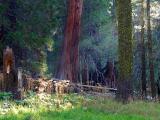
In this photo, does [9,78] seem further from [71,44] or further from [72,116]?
[71,44]

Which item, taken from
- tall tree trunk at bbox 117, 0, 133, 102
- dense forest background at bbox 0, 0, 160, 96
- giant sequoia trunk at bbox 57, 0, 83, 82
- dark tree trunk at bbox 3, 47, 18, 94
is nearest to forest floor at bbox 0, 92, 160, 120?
dark tree trunk at bbox 3, 47, 18, 94

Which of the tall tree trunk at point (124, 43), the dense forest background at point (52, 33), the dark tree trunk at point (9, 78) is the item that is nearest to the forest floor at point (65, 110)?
the dark tree trunk at point (9, 78)

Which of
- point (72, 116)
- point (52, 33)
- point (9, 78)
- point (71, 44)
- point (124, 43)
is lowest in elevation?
point (72, 116)

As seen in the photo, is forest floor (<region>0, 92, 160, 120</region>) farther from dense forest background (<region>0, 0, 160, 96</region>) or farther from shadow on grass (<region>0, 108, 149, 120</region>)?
dense forest background (<region>0, 0, 160, 96</region>)

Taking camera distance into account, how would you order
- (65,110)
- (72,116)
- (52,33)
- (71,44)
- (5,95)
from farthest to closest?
(52,33) → (71,44) → (5,95) → (65,110) → (72,116)

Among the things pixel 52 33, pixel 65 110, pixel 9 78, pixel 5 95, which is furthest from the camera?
pixel 52 33

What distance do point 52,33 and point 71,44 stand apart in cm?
339

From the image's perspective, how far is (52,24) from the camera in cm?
2227

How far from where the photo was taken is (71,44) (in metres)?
21.2

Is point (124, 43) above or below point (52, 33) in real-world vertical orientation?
below

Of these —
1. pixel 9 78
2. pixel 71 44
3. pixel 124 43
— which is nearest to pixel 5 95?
pixel 9 78

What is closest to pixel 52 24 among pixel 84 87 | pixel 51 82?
pixel 84 87

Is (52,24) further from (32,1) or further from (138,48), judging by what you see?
(138,48)

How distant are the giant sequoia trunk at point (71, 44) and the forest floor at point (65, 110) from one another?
312 inches
